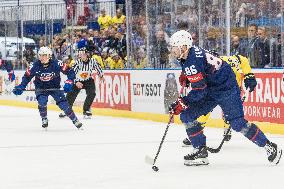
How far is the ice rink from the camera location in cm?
670

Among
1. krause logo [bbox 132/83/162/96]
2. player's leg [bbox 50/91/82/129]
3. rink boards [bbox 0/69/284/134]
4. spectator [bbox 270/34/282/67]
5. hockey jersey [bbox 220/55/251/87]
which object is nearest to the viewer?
hockey jersey [bbox 220/55/251/87]

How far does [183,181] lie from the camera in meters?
6.79

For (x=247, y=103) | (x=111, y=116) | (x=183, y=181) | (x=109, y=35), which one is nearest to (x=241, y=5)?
(x=247, y=103)

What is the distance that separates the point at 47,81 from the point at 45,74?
0.13 meters

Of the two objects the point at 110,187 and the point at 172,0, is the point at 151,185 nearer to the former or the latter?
the point at 110,187

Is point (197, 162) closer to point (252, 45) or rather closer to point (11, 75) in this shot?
point (252, 45)

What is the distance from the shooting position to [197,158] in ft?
26.3

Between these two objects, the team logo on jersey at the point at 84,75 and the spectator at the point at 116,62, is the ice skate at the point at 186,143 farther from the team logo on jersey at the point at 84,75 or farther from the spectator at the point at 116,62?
the spectator at the point at 116,62

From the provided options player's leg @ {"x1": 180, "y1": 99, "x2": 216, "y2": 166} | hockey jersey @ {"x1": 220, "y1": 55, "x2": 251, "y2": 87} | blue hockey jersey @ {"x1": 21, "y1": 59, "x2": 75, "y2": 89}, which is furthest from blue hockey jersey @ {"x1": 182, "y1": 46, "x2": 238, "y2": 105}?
blue hockey jersey @ {"x1": 21, "y1": 59, "x2": 75, "y2": 89}

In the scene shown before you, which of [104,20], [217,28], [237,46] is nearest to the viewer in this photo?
[237,46]

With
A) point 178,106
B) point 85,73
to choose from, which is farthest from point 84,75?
point 178,106

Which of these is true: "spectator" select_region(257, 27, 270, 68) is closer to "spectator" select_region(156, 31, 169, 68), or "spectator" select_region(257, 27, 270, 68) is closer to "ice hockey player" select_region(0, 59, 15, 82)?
"spectator" select_region(156, 31, 169, 68)

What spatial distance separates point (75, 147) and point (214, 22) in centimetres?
498

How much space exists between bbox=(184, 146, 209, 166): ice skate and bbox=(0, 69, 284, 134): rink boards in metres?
3.98
